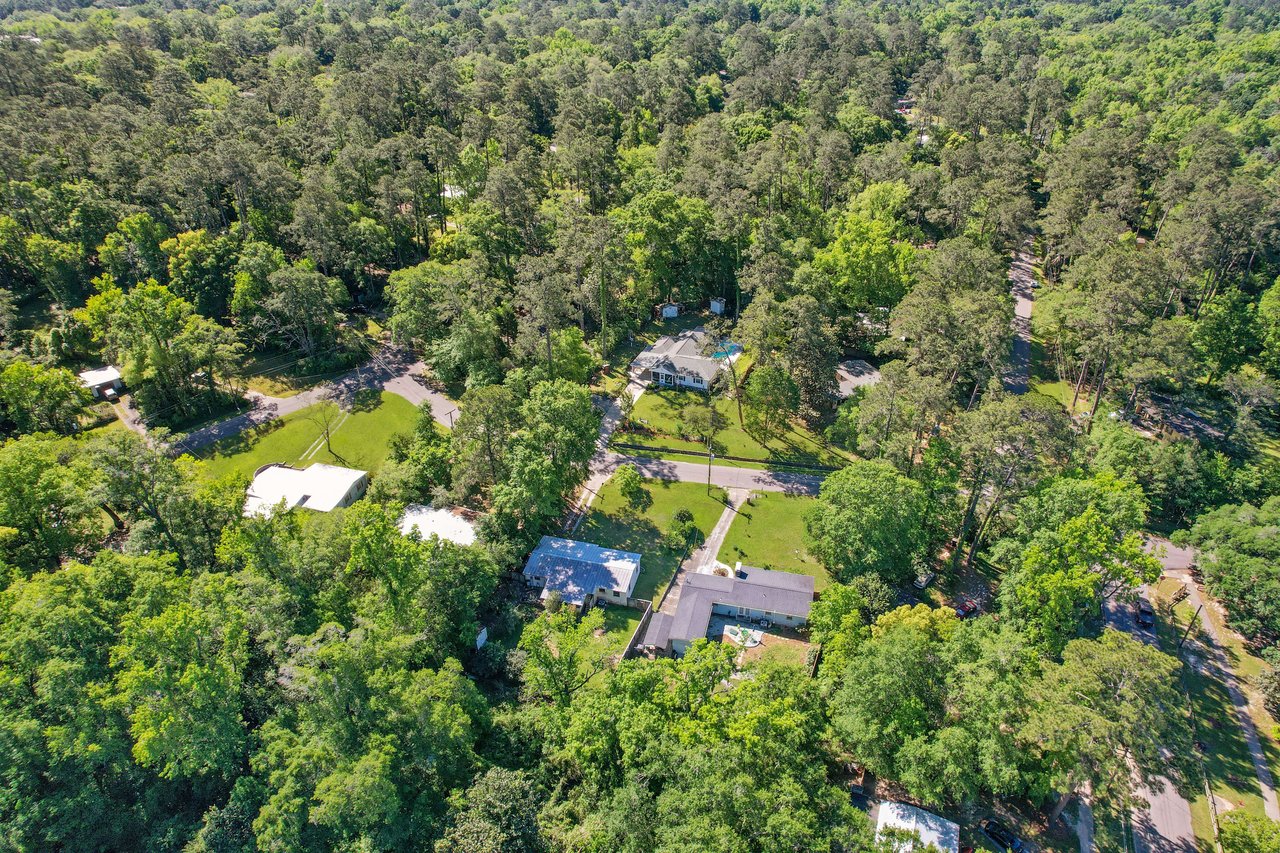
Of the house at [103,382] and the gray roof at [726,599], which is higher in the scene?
the house at [103,382]

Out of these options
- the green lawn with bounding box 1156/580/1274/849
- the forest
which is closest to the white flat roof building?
the forest

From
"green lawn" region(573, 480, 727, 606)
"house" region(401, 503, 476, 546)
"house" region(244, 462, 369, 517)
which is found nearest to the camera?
"house" region(401, 503, 476, 546)

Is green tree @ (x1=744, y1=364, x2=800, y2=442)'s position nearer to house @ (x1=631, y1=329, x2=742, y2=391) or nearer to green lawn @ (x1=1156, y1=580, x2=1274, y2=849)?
house @ (x1=631, y1=329, x2=742, y2=391)

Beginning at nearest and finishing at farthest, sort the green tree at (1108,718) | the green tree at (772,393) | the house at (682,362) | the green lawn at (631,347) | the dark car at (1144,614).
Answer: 1. the green tree at (1108,718)
2. the dark car at (1144,614)
3. the green tree at (772,393)
4. the house at (682,362)
5. the green lawn at (631,347)

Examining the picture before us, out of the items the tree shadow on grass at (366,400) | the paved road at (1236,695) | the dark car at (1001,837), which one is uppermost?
the tree shadow on grass at (366,400)

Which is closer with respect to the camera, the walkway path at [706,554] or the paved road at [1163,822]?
the paved road at [1163,822]

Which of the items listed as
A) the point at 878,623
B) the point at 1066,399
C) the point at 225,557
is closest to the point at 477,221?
the point at 225,557

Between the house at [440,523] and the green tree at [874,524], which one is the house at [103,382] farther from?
the green tree at [874,524]

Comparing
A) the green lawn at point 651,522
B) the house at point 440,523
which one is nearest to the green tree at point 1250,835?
the green lawn at point 651,522
